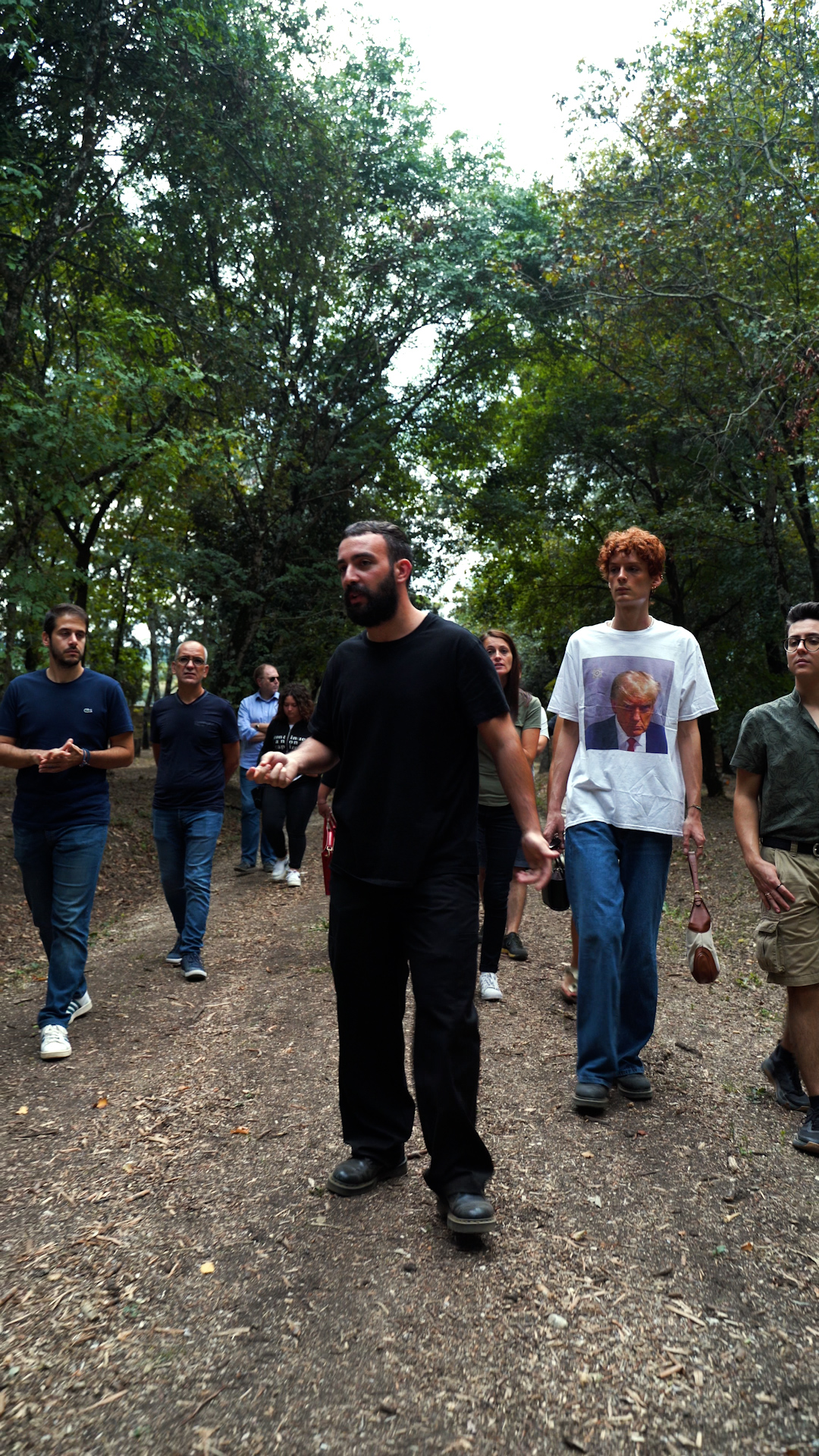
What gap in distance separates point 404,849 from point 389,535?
1140mm

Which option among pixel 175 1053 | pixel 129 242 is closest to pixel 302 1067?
pixel 175 1053

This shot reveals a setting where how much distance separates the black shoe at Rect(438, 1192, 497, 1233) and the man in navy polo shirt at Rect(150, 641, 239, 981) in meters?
4.11

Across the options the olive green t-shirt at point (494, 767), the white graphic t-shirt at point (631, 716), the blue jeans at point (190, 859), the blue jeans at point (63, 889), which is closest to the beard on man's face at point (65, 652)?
the blue jeans at point (63, 889)

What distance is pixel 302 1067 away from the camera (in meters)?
5.14

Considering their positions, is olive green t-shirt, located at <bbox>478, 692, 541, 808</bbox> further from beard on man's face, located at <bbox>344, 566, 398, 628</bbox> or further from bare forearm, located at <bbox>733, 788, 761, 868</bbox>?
beard on man's face, located at <bbox>344, 566, 398, 628</bbox>

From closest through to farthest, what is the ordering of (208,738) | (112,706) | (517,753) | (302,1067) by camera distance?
1. (517,753)
2. (302,1067)
3. (112,706)
4. (208,738)

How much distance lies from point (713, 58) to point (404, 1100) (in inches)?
644

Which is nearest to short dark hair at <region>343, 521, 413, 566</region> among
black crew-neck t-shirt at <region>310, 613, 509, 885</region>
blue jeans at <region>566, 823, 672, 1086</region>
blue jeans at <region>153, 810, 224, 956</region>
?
black crew-neck t-shirt at <region>310, 613, 509, 885</region>

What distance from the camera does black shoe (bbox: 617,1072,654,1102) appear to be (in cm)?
459

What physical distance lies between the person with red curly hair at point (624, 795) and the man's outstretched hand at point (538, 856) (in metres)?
0.98

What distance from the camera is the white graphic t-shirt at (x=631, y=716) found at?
448cm

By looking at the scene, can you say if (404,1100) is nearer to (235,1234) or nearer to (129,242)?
(235,1234)

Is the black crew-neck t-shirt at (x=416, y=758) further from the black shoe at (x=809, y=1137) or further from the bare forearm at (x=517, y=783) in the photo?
the black shoe at (x=809, y=1137)

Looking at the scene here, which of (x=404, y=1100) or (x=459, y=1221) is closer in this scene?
(x=459, y=1221)
